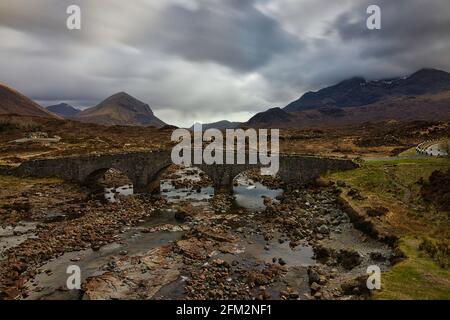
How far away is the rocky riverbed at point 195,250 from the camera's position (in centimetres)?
2248

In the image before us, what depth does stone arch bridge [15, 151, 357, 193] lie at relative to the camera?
4853 cm

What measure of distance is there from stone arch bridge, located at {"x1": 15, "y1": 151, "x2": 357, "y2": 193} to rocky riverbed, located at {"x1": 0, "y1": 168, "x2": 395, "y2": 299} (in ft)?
14.3

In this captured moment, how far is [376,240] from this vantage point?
1087 inches

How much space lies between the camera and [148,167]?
174ft

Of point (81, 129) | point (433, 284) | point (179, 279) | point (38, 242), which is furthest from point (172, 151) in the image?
point (81, 129)

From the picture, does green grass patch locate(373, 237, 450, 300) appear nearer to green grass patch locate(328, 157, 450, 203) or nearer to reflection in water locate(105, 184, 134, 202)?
green grass patch locate(328, 157, 450, 203)

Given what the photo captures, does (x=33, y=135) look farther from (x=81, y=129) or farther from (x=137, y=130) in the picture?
(x=137, y=130)

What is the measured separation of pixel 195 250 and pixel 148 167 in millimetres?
26125

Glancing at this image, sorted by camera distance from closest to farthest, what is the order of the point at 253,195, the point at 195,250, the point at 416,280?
1. the point at 416,280
2. the point at 195,250
3. the point at 253,195

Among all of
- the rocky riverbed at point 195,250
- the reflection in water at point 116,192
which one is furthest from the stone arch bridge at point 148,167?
the rocky riverbed at point 195,250

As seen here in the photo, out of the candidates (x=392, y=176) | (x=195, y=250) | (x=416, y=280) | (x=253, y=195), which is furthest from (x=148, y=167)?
(x=416, y=280)

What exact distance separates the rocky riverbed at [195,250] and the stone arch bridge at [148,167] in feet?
14.3

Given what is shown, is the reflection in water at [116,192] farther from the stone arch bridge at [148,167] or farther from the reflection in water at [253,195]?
the reflection in water at [253,195]

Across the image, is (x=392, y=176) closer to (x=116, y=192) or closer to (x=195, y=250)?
(x=195, y=250)
